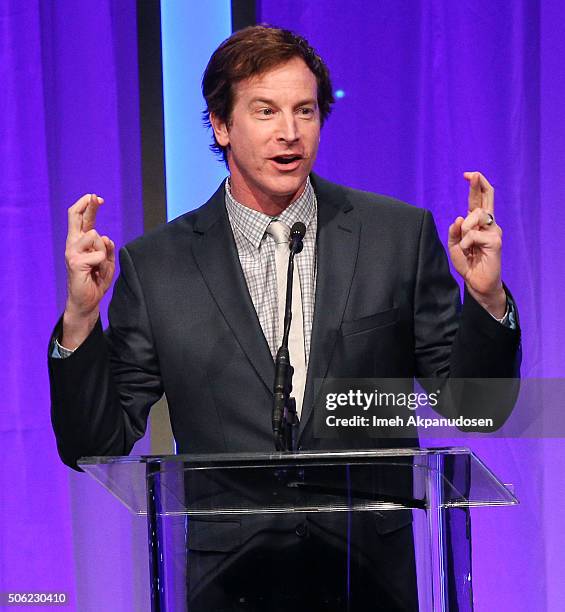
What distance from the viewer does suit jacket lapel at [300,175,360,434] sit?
1.85 meters

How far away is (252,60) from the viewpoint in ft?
6.75

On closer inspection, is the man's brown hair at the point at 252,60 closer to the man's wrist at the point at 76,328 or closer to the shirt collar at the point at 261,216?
the shirt collar at the point at 261,216

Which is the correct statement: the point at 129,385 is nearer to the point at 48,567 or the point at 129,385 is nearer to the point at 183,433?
the point at 183,433

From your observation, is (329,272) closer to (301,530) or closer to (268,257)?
(268,257)

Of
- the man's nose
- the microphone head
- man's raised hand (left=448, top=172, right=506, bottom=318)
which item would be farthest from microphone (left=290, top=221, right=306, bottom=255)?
the man's nose

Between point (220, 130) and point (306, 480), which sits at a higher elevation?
point (220, 130)

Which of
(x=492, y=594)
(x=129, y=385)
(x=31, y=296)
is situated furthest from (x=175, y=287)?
(x=492, y=594)

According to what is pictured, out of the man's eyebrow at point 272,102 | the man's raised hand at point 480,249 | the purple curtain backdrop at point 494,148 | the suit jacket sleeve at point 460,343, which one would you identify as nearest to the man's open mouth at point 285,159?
the man's eyebrow at point 272,102

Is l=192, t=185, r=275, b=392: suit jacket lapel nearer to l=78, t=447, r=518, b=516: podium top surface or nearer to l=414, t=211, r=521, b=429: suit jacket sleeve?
l=414, t=211, r=521, b=429: suit jacket sleeve

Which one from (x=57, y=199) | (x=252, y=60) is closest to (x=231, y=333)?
(x=252, y=60)

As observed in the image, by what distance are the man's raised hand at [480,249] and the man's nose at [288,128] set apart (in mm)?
394

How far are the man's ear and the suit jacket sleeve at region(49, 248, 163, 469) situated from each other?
1.06 ft

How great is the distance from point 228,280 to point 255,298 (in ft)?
0.21

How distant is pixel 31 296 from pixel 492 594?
1398 millimetres
